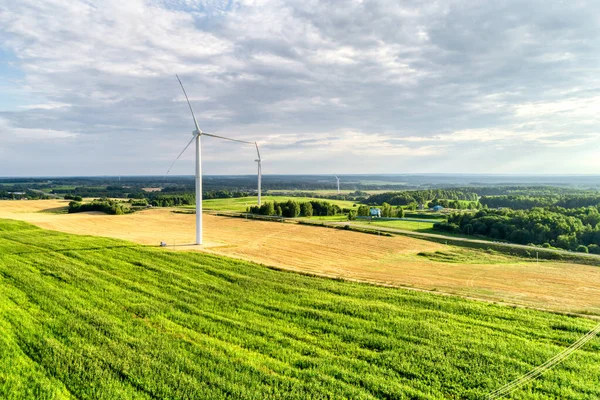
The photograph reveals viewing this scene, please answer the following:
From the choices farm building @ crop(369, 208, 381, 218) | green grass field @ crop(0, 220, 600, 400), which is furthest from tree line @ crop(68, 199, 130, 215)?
green grass field @ crop(0, 220, 600, 400)

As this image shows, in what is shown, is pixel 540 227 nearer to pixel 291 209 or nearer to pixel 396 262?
pixel 396 262

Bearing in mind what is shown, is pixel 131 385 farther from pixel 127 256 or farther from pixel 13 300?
pixel 127 256

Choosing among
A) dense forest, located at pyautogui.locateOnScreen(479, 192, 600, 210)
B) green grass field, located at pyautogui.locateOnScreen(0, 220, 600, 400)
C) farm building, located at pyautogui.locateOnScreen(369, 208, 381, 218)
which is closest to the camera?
green grass field, located at pyautogui.locateOnScreen(0, 220, 600, 400)

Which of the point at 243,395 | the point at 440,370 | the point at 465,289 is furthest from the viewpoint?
the point at 465,289

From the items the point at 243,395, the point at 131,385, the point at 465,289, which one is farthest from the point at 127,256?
the point at 465,289

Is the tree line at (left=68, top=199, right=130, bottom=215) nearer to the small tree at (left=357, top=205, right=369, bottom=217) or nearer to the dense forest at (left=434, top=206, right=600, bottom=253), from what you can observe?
the small tree at (left=357, top=205, right=369, bottom=217)

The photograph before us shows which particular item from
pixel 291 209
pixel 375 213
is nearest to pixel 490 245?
pixel 375 213
